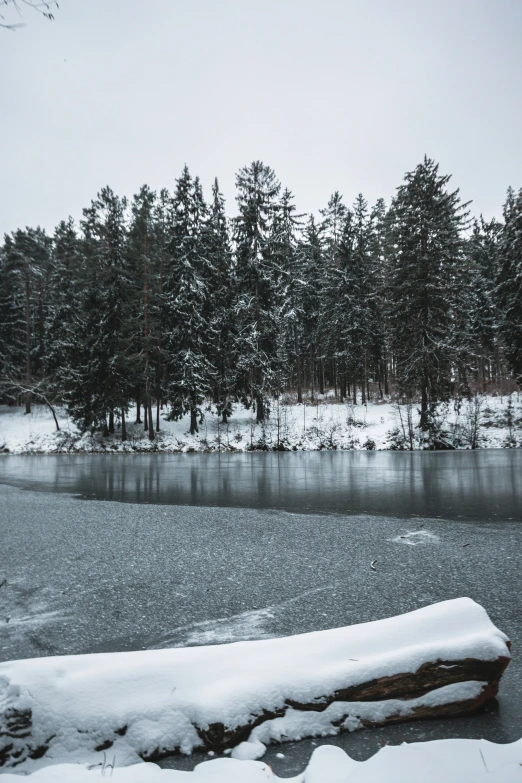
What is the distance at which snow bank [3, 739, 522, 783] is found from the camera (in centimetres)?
185

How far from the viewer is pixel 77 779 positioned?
1828 mm

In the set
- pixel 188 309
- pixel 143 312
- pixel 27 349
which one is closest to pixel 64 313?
pixel 27 349

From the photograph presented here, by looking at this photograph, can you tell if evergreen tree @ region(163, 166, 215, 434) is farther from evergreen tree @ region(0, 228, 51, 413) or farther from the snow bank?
the snow bank

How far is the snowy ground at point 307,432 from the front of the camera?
80.4 ft

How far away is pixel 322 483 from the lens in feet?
41.9

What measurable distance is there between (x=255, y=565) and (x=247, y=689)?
3161 millimetres

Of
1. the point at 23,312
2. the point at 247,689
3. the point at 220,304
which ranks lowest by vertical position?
the point at 247,689

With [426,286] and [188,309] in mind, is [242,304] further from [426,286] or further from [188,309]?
[426,286]

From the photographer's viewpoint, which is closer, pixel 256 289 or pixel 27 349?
pixel 256 289

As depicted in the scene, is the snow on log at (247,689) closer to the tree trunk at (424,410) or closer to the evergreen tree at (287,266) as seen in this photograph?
the tree trunk at (424,410)

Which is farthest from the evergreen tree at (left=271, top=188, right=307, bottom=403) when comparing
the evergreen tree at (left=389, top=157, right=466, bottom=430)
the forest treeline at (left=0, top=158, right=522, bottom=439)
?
the evergreen tree at (left=389, top=157, right=466, bottom=430)

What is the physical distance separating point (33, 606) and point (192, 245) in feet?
88.5

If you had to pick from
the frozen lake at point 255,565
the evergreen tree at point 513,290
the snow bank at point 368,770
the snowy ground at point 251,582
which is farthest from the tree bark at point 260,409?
the snow bank at point 368,770

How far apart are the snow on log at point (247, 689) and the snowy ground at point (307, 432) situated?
73.5ft
